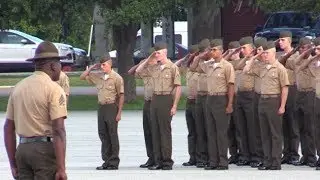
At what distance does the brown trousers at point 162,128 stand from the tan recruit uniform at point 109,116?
578 mm

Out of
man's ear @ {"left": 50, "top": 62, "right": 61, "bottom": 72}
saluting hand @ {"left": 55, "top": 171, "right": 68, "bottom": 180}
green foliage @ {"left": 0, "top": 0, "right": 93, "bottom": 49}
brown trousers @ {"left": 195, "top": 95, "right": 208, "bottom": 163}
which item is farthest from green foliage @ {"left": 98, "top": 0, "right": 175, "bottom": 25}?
saluting hand @ {"left": 55, "top": 171, "right": 68, "bottom": 180}

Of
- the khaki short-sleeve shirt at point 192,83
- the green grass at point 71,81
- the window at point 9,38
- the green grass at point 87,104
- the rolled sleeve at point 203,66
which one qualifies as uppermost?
the rolled sleeve at point 203,66

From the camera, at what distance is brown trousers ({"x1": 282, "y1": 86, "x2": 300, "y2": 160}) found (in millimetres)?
18047

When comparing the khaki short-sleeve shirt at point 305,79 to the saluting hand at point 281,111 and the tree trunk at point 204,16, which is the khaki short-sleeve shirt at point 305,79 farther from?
the tree trunk at point 204,16

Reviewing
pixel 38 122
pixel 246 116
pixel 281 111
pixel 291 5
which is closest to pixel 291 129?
pixel 246 116

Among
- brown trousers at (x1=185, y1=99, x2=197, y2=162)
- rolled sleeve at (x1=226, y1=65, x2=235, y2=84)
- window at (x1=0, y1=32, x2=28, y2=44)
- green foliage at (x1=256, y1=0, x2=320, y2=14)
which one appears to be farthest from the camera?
window at (x1=0, y1=32, x2=28, y2=44)

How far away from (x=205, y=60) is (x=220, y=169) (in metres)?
1.72

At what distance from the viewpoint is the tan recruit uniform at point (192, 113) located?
18.1m

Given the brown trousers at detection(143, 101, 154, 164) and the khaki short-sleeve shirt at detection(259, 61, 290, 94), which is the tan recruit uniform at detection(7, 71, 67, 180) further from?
the brown trousers at detection(143, 101, 154, 164)

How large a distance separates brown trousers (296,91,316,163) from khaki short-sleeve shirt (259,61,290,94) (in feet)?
2.54

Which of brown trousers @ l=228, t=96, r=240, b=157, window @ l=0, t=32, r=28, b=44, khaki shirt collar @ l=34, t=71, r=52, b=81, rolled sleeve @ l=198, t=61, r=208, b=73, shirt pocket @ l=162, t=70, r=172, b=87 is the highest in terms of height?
khaki shirt collar @ l=34, t=71, r=52, b=81

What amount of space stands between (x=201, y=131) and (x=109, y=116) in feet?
4.94

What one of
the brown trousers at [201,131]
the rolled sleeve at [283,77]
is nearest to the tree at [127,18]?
the brown trousers at [201,131]

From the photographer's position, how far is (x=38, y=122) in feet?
32.5
